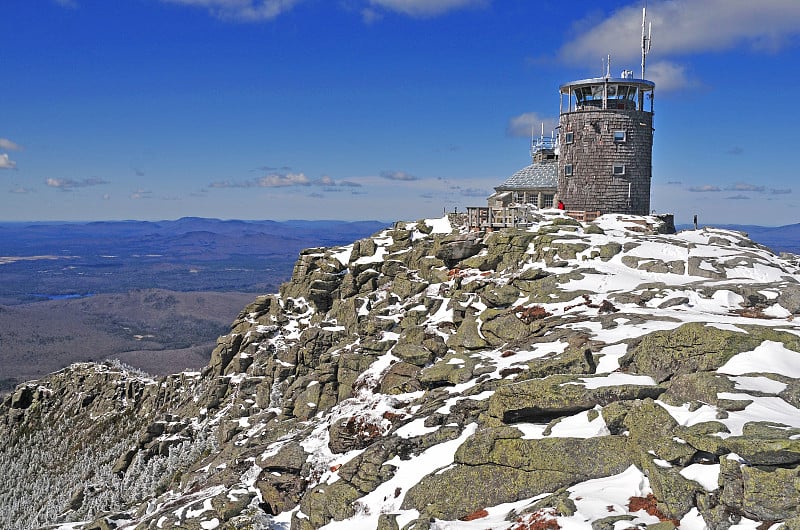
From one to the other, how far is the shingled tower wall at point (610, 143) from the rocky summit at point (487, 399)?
365 centimetres

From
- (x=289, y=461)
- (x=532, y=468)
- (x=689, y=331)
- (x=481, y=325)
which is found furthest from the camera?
(x=481, y=325)

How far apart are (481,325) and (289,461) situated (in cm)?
1208

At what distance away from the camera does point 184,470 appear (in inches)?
1654

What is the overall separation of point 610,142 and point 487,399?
112 ft

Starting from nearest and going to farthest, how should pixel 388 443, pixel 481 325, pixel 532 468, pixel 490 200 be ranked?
pixel 532 468
pixel 388 443
pixel 481 325
pixel 490 200

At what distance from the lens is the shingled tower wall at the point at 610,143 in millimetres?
48344

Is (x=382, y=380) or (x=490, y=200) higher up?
(x=490, y=200)

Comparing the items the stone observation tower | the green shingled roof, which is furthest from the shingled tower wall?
the green shingled roof

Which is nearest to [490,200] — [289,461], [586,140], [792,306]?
[586,140]

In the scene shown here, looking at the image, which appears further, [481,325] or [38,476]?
[38,476]

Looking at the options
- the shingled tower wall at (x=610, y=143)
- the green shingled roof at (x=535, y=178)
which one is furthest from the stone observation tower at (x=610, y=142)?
the green shingled roof at (x=535, y=178)

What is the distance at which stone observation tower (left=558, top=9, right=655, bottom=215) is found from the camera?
48344 mm

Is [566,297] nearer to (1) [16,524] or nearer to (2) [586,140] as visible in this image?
(2) [586,140]

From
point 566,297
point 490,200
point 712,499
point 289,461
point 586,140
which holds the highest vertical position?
point 586,140
